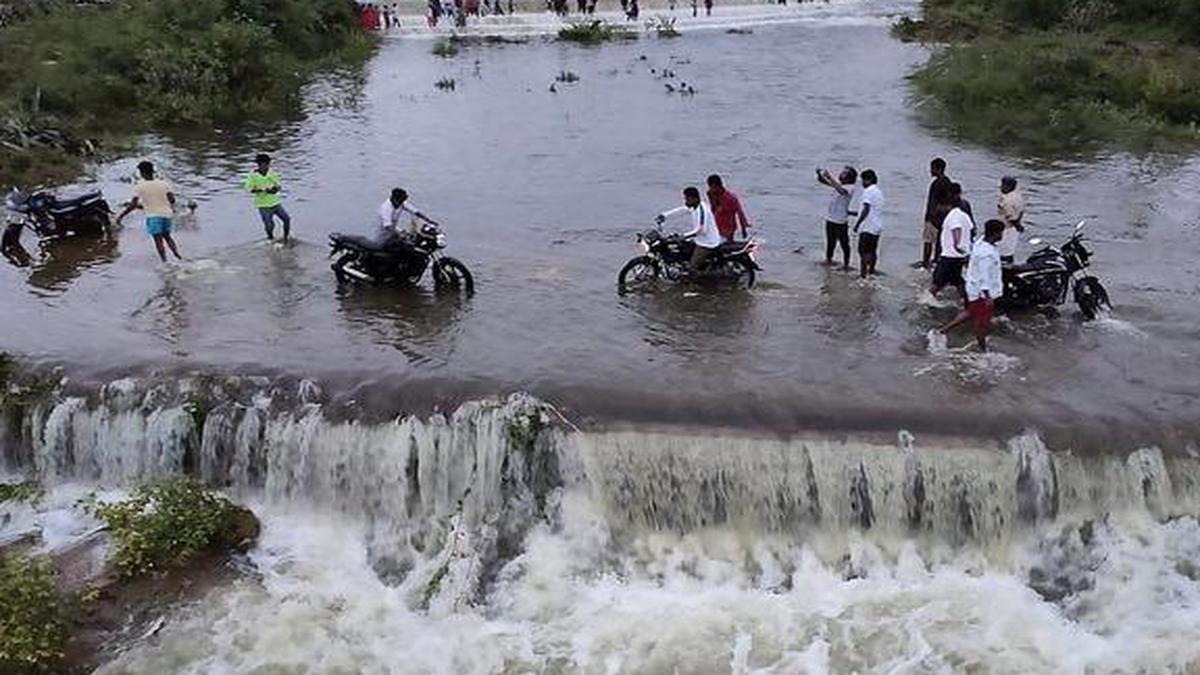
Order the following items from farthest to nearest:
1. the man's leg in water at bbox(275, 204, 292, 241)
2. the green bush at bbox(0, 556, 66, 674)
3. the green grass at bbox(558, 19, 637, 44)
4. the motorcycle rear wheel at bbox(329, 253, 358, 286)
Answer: the green grass at bbox(558, 19, 637, 44)
the man's leg in water at bbox(275, 204, 292, 241)
the motorcycle rear wheel at bbox(329, 253, 358, 286)
the green bush at bbox(0, 556, 66, 674)

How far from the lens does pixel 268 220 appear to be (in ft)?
63.8

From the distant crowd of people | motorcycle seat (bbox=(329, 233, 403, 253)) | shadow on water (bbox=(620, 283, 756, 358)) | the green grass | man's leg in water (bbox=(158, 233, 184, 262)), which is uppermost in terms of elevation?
the distant crowd of people

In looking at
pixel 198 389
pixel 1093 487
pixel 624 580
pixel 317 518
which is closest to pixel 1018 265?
pixel 1093 487

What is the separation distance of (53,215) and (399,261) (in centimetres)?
701

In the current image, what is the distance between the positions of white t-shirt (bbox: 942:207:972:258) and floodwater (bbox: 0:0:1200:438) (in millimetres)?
1074

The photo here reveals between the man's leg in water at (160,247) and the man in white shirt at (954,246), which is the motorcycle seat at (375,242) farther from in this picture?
the man in white shirt at (954,246)

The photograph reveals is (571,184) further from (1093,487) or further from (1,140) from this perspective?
(1093,487)

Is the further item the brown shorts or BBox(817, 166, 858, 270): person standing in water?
the brown shorts

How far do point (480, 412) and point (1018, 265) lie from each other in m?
7.77

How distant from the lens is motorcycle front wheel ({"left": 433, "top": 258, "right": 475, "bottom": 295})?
17203 millimetres

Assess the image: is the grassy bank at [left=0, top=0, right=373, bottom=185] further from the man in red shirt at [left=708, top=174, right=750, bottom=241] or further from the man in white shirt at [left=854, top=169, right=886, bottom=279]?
the man in white shirt at [left=854, top=169, right=886, bottom=279]

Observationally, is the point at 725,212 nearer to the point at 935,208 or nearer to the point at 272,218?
the point at 935,208

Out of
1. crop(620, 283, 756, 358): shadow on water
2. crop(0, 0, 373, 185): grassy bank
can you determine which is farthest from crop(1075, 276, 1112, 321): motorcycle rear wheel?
crop(0, 0, 373, 185): grassy bank

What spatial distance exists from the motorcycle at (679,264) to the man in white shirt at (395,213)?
3192 mm
